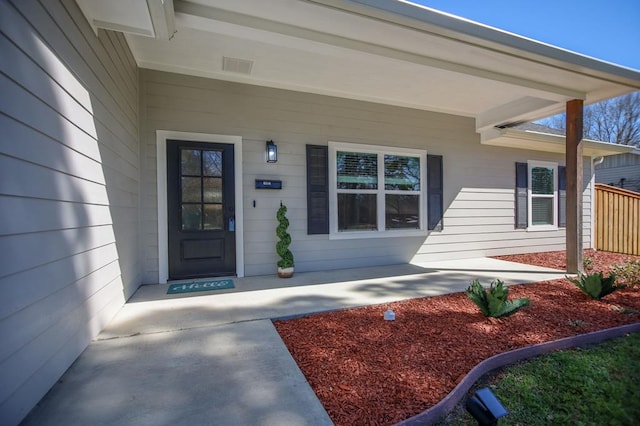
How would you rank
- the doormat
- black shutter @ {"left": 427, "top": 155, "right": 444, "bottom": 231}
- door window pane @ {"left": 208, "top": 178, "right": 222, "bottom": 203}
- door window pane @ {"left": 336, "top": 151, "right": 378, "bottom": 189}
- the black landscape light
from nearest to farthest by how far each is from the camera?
1. the black landscape light
2. the doormat
3. door window pane @ {"left": 208, "top": 178, "right": 222, "bottom": 203}
4. door window pane @ {"left": 336, "top": 151, "right": 378, "bottom": 189}
5. black shutter @ {"left": 427, "top": 155, "right": 444, "bottom": 231}

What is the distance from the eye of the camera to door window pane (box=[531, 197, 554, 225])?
22.7 ft

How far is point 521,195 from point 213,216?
639 centimetres

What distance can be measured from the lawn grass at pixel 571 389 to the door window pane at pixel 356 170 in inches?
139

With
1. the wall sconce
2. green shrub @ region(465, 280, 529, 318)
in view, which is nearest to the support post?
green shrub @ region(465, 280, 529, 318)

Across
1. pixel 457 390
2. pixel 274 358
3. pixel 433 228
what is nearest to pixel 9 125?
pixel 274 358

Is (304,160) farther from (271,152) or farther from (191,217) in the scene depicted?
(191,217)

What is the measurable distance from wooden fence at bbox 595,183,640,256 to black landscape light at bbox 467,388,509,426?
8.36 metres

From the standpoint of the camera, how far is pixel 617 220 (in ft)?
23.5

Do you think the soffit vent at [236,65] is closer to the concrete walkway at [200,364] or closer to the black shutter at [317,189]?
the black shutter at [317,189]

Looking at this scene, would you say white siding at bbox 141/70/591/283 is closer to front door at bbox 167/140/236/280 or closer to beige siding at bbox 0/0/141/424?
front door at bbox 167/140/236/280

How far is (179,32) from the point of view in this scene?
3324 mm

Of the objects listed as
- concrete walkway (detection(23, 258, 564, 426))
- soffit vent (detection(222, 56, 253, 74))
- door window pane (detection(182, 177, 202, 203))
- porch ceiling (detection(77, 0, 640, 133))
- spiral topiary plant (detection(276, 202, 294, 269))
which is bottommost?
concrete walkway (detection(23, 258, 564, 426))

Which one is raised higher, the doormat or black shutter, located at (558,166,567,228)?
black shutter, located at (558,166,567,228)

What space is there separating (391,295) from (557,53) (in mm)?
3497
